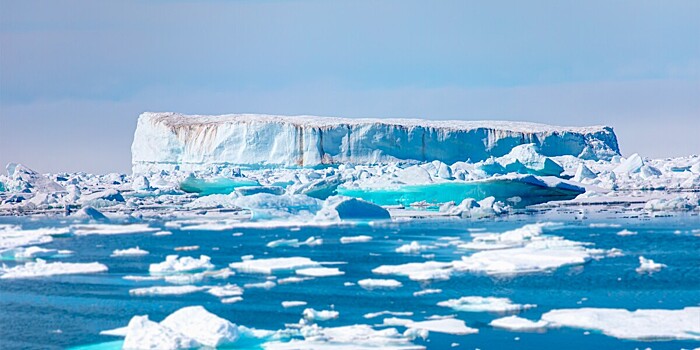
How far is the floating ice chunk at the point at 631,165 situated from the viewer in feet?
109

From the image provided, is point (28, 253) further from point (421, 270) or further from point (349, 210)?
point (349, 210)

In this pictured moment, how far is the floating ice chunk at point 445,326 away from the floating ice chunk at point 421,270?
286cm

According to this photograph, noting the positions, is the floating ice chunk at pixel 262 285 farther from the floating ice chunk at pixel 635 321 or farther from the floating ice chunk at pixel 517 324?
the floating ice chunk at pixel 635 321

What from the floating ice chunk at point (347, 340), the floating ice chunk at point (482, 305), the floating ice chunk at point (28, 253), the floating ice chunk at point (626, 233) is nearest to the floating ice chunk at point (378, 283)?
the floating ice chunk at point (482, 305)

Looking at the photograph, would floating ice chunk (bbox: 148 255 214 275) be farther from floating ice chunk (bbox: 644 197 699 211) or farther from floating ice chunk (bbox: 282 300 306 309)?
floating ice chunk (bbox: 644 197 699 211)

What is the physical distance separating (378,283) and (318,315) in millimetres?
2270

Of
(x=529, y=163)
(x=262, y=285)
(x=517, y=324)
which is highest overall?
(x=529, y=163)

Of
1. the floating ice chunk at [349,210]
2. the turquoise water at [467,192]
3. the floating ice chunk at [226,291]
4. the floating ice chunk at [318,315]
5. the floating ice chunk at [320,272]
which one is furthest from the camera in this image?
the turquoise water at [467,192]

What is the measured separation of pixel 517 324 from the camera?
9938 millimetres

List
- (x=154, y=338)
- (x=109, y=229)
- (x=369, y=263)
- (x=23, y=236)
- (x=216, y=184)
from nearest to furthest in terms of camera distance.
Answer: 1. (x=154, y=338)
2. (x=369, y=263)
3. (x=23, y=236)
4. (x=109, y=229)
5. (x=216, y=184)

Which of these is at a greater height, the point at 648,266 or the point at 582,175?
the point at 582,175

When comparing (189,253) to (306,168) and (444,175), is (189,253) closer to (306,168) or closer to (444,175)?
(444,175)

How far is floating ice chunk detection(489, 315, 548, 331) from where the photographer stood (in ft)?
32.1

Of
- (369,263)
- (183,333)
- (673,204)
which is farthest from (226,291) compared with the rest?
(673,204)
